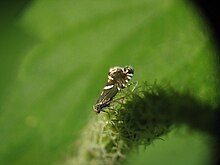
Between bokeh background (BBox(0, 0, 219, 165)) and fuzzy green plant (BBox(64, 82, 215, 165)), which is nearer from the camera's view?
fuzzy green plant (BBox(64, 82, 215, 165))

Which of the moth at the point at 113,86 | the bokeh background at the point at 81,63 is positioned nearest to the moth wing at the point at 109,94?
the moth at the point at 113,86

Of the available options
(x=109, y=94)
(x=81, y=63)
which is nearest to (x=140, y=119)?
(x=109, y=94)

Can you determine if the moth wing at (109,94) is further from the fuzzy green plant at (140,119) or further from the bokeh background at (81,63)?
the bokeh background at (81,63)

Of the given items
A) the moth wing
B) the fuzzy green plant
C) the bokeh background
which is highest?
the bokeh background

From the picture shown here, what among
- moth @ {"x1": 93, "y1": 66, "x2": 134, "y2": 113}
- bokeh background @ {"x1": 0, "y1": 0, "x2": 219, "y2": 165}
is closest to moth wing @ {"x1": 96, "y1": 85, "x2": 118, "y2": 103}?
moth @ {"x1": 93, "y1": 66, "x2": 134, "y2": 113}

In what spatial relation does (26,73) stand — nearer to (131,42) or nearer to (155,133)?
(131,42)

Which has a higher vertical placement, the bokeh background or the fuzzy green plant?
A: the bokeh background

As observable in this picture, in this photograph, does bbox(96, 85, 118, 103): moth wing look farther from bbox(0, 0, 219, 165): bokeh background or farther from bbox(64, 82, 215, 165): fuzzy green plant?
bbox(0, 0, 219, 165): bokeh background
